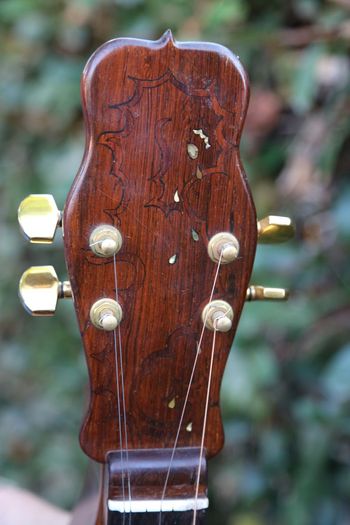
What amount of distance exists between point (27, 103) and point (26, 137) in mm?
119

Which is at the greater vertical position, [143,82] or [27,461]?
[143,82]

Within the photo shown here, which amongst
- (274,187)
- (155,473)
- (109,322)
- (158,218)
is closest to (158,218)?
(158,218)

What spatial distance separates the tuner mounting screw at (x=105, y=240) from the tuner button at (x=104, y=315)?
45 mm

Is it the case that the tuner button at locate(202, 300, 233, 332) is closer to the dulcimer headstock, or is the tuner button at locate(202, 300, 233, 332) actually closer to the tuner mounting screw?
the dulcimer headstock

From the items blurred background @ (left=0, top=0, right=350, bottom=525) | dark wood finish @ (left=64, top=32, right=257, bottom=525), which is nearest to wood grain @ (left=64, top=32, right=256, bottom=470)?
dark wood finish @ (left=64, top=32, right=257, bottom=525)

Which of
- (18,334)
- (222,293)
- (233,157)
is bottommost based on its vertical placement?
(18,334)

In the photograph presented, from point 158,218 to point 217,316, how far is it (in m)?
0.10

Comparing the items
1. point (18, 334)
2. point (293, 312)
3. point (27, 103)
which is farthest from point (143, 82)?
point (18, 334)

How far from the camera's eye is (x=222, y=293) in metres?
A: 0.74

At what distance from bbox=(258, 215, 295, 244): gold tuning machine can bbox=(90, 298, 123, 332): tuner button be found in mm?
154

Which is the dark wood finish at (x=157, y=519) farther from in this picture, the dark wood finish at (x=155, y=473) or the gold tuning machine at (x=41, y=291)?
the gold tuning machine at (x=41, y=291)

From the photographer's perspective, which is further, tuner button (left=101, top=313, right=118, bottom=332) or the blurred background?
the blurred background

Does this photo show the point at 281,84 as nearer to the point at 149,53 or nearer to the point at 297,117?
the point at 297,117

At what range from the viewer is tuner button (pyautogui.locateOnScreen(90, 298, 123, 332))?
2.32 feet
